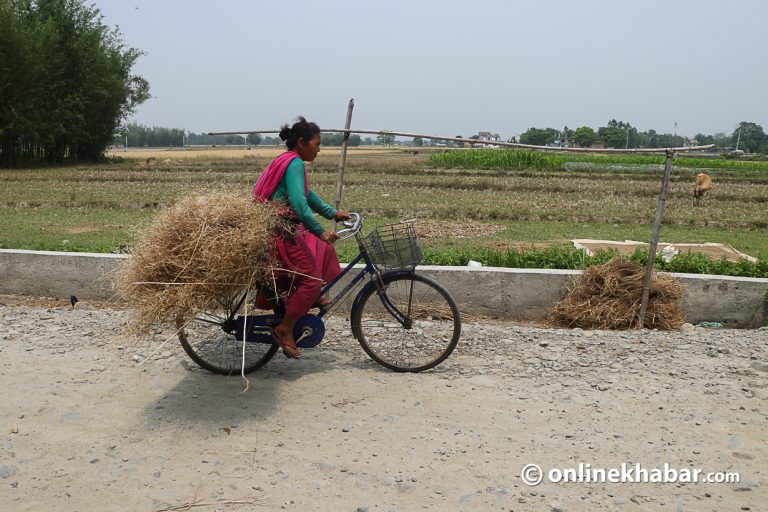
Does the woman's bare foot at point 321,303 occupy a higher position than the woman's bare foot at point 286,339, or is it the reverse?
the woman's bare foot at point 321,303

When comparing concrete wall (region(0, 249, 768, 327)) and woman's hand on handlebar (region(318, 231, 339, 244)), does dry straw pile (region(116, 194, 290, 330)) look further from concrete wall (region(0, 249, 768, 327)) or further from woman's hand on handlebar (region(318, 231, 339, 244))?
concrete wall (region(0, 249, 768, 327))

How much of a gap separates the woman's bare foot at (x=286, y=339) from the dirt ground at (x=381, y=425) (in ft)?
0.77

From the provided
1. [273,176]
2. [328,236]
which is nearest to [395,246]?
[328,236]

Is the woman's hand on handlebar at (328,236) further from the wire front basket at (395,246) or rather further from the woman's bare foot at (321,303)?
the woman's bare foot at (321,303)

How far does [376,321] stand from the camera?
523 cm

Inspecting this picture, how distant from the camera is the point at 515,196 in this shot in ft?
62.6

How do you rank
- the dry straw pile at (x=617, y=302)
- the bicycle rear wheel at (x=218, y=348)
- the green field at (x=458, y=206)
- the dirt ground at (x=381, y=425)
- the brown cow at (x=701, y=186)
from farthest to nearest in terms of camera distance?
the brown cow at (x=701, y=186) < the green field at (x=458, y=206) < the dry straw pile at (x=617, y=302) < the bicycle rear wheel at (x=218, y=348) < the dirt ground at (x=381, y=425)

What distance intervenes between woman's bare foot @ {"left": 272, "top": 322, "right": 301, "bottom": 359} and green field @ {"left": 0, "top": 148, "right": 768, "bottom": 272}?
983 mm

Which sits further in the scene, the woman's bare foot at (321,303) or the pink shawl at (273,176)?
the woman's bare foot at (321,303)

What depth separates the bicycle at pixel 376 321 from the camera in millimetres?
4812

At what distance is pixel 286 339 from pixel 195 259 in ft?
2.96

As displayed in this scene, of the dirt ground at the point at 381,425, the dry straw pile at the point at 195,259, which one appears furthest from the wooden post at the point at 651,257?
the dry straw pile at the point at 195,259

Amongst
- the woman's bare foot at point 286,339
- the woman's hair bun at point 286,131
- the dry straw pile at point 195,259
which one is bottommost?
the woman's bare foot at point 286,339

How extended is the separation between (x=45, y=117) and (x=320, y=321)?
1415 inches
